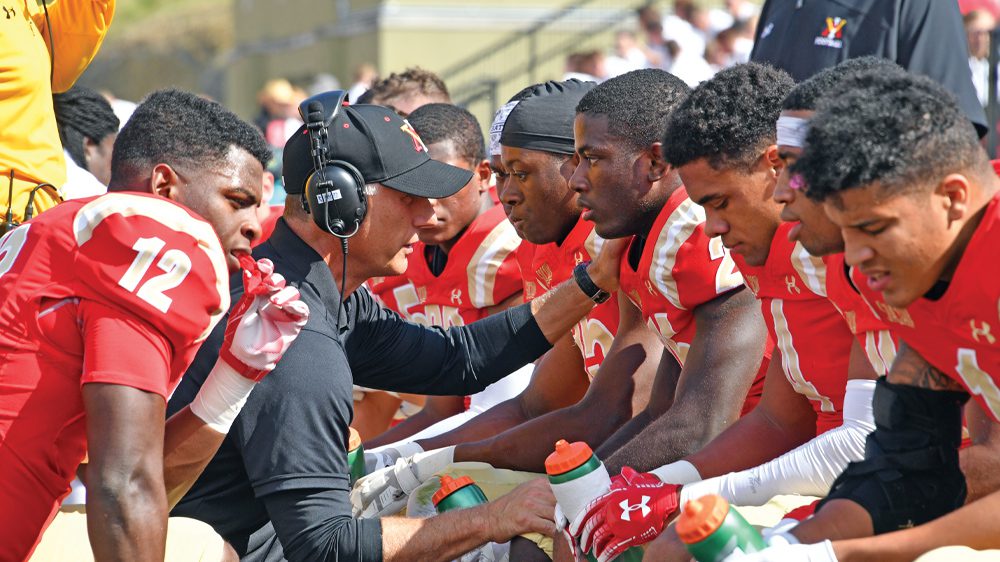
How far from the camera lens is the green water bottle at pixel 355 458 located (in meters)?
4.42

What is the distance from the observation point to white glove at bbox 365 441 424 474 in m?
4.83

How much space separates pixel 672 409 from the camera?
3895 mm

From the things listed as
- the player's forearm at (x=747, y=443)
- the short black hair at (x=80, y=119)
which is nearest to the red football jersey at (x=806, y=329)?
the player's forearm at (x=747, y=443)

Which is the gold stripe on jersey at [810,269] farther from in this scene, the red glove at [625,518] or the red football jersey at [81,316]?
the red football jersey at [81,316]

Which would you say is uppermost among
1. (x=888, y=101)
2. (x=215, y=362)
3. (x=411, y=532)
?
(x=888, y=101)

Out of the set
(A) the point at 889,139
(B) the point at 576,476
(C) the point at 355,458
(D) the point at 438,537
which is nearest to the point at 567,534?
(B) the point at 576,476

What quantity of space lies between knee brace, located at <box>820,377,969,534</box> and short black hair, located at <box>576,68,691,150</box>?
1510 millimetres

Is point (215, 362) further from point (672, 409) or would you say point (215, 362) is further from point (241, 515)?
point (672, 409)

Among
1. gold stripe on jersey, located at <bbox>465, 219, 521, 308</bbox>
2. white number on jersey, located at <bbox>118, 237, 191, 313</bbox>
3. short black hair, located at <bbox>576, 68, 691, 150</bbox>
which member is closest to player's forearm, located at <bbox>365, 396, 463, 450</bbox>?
gold stripe on jersey, located at <bbox>465, 219, 521, 308</bbox>

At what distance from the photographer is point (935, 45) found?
15.2 ft

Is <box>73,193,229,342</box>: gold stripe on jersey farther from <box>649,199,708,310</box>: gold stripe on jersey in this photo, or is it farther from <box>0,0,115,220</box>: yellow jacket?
<box>0,0,115,220</box>: yellow jacket

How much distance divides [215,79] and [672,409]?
22451 millimetres

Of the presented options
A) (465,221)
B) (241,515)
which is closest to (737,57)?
(465,221)

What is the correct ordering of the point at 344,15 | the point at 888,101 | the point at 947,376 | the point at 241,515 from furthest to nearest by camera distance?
the point at 344,15 → the point at 241,515 → the point at 947,376 → the point at 888,101
